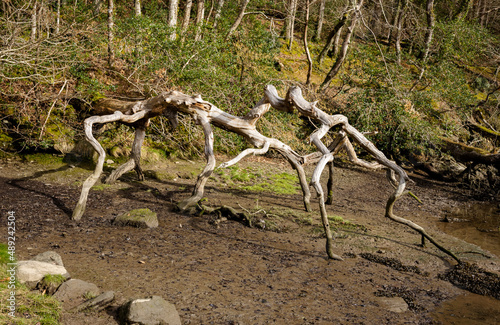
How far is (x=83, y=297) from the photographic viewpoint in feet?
12.8

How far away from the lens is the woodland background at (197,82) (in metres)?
9.09

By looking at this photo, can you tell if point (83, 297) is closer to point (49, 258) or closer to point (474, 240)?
point (49, 258)

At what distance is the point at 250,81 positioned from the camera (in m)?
12.2

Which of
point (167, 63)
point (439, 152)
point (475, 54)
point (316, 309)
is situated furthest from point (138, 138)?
point (475, 54)

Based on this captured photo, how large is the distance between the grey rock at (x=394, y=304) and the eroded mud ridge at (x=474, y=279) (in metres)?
1.32

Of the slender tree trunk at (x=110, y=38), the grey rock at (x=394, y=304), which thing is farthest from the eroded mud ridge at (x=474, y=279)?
the slender tree trunk at (x=110, y=38)

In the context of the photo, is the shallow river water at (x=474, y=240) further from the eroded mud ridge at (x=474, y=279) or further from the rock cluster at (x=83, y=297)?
the rock cluster at (x=83, y=297)

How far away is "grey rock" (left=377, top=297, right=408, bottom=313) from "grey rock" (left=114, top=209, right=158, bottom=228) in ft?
11.8

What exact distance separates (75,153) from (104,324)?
21.7 feet

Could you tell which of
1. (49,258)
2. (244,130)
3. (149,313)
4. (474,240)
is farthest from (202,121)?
(474,240)

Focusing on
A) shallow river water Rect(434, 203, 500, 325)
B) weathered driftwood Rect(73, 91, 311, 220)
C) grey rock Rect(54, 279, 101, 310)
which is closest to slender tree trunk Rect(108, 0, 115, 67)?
weathered driftwood Rect(73, 91, 311, 220)

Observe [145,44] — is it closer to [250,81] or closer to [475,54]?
[250,81]

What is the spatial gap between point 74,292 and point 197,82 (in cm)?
702

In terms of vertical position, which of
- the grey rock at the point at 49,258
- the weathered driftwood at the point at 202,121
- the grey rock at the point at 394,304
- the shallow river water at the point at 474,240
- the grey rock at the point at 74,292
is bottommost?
the shallow river water at the point at 474,240
